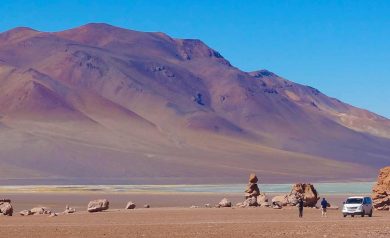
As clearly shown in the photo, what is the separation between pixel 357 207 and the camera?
40.9 meters

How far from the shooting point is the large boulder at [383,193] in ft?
151

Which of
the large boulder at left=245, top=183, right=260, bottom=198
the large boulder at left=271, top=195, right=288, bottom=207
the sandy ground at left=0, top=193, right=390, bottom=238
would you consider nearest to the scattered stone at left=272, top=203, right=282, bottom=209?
the large boulder at left=271, top=195, right=288, bottom=207

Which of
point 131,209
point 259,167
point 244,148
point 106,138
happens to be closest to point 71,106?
point 106,138

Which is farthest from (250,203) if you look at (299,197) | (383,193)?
(383,193)

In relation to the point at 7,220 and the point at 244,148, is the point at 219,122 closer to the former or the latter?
the point at 244,148

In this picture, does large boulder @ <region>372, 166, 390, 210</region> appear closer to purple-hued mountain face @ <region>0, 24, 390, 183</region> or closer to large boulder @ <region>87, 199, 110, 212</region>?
large boulder @ <region>87, 199, 110, 212</region>

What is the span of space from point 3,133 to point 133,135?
80.7 ft

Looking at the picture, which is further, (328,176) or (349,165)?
(349,165)

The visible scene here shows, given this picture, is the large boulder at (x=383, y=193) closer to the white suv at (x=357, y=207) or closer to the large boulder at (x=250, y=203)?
the white suv at (x=357, y=207)

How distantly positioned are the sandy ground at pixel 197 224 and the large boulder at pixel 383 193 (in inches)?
80.6

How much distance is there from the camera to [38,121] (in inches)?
6506

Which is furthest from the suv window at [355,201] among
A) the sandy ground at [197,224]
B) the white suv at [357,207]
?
the sandy ground at [197,224]

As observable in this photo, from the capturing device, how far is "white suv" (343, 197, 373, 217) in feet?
134

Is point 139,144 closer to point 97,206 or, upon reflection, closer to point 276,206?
point 276,206
